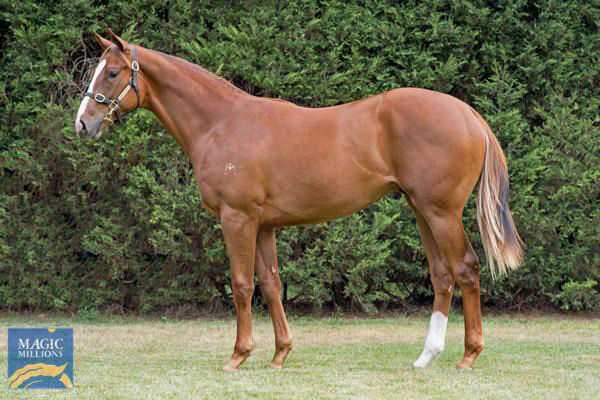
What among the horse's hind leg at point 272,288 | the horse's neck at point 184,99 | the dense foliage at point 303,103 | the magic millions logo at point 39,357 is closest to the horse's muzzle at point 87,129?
the horse's neck at point 184,99

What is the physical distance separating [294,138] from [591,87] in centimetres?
428

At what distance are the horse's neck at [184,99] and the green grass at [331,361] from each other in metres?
1.69

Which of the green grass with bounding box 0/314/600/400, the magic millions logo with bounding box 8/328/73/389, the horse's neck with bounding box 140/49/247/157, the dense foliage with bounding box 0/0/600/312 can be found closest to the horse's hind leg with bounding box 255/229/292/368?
the green grass with bounding box 0/314/600/400

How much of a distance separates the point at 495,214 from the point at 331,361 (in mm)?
1636

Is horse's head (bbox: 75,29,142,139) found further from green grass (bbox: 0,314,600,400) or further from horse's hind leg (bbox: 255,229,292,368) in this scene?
green grass (bbox: 0,314,600,400)

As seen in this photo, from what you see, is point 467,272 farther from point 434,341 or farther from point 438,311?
point 434,341

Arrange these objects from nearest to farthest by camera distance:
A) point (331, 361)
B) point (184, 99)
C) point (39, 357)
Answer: point (39, 357) → point (184, 99) → point (331, 361)

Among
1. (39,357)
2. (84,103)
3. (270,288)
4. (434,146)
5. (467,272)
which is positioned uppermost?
(84,103)

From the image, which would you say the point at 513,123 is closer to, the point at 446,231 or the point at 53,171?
the point at 446,231

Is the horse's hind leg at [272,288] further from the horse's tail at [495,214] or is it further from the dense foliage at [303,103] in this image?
the dense foliage at [303,103]

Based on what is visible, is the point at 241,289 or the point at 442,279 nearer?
the point at 241,289

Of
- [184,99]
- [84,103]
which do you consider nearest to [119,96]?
[84,103]

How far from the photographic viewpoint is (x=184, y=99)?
623 centimetres

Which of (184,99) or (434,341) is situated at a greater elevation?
(184,99)
